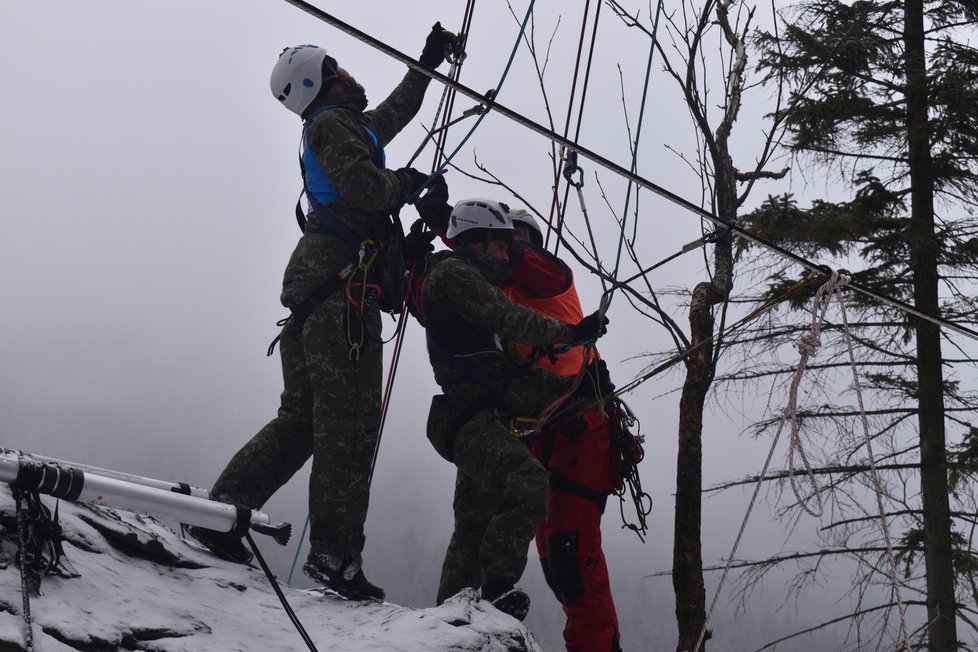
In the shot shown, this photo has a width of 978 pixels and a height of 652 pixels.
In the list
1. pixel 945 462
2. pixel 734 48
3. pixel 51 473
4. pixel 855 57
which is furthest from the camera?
pixel 855 57

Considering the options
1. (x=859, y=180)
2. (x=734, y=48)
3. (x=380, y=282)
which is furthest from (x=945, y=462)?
(x=380, y=282)

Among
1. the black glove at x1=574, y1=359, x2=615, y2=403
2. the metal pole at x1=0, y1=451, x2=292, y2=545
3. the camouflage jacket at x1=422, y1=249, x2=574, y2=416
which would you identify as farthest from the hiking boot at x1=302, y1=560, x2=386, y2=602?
the black glove at x1=574, y1=359, x2=615, y2=403

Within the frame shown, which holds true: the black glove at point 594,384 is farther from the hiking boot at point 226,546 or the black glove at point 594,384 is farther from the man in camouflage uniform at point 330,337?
the hiking boot at point 226,546

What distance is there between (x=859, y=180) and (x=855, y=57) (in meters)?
1.49

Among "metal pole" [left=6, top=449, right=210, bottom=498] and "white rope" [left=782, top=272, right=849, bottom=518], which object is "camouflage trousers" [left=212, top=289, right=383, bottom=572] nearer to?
"metal pole" [left=6, top=449, right=210, bottom=498]

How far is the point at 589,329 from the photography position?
4.40 meters

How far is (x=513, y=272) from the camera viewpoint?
4.80 m

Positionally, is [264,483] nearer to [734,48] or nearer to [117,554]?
[117,554]

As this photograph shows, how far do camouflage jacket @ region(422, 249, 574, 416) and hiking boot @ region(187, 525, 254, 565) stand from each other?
4.28ft

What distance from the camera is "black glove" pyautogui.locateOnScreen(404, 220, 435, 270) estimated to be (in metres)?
4.86

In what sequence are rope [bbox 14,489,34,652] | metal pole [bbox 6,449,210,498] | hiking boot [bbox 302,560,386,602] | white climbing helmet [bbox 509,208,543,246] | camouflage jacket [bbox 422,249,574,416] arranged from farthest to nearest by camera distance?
1. white climbing helmet [bbox 509,208,543,246]
2. camouflage jacket [bbox 422,249,574,416]
3. hiking boot [bbox 302,560,386,602]
4. metal pole [bbox 6,449,210,498]
5. rope [bbox 14,489,34,652]

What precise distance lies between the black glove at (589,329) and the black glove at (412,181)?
43.5 inches

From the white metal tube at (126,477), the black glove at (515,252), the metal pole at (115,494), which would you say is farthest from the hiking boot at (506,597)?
the black glove at (515,252)

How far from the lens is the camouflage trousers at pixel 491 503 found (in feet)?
12.7
